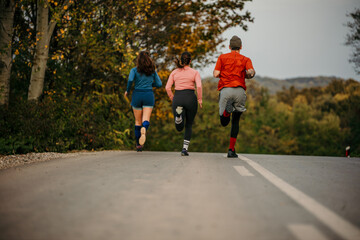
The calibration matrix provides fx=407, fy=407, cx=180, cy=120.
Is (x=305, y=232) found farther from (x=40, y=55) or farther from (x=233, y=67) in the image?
(x=40, y=55)

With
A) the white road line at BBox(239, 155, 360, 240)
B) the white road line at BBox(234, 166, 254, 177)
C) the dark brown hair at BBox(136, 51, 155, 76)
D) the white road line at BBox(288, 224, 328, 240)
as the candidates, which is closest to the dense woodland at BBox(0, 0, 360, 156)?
the dark brown hair at BBox(136, 51, 155, 76)

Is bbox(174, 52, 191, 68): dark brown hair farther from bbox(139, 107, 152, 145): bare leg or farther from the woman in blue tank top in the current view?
bbox(139, 107, 152, 145): bare leg

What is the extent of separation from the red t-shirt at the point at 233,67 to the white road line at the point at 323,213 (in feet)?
11.2

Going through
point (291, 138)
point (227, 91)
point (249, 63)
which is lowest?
point (291, 138)

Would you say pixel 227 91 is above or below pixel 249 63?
below

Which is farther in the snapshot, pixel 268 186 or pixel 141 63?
pixel 141 63

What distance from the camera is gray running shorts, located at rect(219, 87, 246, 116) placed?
26.3 feet

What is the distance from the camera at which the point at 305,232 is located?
2900 mm

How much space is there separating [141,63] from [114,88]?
17.4 ft

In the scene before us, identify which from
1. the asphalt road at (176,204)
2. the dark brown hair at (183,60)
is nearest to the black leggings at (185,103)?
the dark brown hair at (183,60)

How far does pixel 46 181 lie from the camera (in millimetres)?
4801

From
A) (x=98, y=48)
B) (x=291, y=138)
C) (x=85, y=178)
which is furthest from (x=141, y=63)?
(x=291, y=138)

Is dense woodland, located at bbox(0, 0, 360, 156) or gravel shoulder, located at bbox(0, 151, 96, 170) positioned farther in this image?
dense woodland, located at bbox(0, 0, 360, 156)

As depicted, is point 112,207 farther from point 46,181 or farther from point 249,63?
point 249,63
